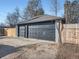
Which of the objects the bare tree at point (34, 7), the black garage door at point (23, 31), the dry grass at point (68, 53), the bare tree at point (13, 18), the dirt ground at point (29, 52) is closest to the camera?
the dry grass at point (68, 53)

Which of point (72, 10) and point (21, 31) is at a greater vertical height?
point (72, 10)

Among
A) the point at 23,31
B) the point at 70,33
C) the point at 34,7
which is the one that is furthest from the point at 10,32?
the point at 70,33

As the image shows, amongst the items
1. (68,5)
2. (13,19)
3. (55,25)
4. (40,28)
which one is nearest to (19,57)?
(55,25)

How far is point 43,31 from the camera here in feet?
65.4

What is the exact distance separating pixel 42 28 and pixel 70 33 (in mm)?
5599

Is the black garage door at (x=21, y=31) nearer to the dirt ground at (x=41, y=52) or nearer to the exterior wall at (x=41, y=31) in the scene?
the exterior wall at (x=41, y=31)

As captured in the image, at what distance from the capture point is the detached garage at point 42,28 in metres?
17.5

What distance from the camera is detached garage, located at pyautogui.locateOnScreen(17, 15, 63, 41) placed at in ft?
57.5

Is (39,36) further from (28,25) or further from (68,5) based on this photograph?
(68,5)

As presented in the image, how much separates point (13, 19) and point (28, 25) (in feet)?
121

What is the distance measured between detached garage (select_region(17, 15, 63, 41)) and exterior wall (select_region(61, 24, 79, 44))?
115cm

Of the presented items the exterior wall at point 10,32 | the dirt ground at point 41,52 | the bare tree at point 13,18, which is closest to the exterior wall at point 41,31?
the dirt ground at point 41,52

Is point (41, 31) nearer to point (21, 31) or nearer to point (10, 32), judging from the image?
point (21, 31)

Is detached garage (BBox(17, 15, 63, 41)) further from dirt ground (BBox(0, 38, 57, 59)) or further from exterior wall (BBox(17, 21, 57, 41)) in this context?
dirt ground (BBox(0, 38, 57, 59))
